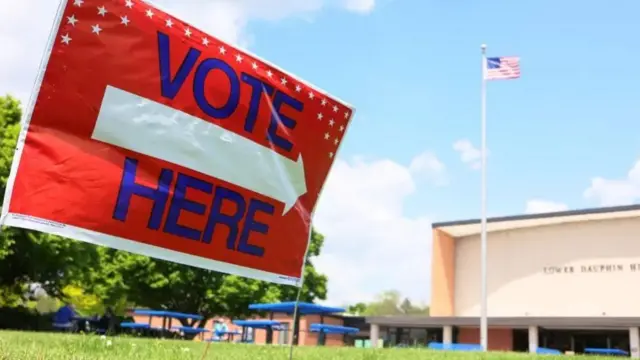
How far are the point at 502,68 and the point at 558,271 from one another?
20.3 m

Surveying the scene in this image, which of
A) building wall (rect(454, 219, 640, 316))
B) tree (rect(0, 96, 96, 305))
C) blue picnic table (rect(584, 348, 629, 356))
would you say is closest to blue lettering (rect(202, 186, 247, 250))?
tree (rect(0, 96, 96, 305))

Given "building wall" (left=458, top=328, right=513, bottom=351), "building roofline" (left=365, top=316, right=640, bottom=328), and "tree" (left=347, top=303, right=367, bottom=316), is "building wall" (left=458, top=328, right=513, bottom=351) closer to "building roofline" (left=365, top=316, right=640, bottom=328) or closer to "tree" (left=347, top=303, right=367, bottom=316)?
"building roofline" (left=365, top=316, right=640, bottom=328)

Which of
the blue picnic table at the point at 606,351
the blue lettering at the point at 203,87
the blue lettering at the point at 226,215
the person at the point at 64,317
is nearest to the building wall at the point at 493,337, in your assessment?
the blue picnic table at the point at 606,351

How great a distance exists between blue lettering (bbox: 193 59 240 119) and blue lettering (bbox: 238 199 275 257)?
0.65 meters

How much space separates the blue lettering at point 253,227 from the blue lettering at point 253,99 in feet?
1.72

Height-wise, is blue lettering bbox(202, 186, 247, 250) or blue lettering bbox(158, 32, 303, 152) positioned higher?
blue lettering bbox(158, 32, 303, 152)

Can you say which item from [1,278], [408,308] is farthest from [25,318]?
[408,308]

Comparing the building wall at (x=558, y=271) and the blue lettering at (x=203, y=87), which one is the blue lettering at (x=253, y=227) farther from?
the building wall at (x=558, y=271)

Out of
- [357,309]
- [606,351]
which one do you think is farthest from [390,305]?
[606,351]

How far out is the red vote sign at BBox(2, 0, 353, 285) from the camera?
3.60m

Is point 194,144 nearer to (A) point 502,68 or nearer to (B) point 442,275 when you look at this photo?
(A) point 502,68

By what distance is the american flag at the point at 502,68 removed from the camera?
27.5 meters

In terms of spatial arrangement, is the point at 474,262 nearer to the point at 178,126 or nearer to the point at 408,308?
the point at 178,126

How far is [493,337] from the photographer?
4288 centimetres
